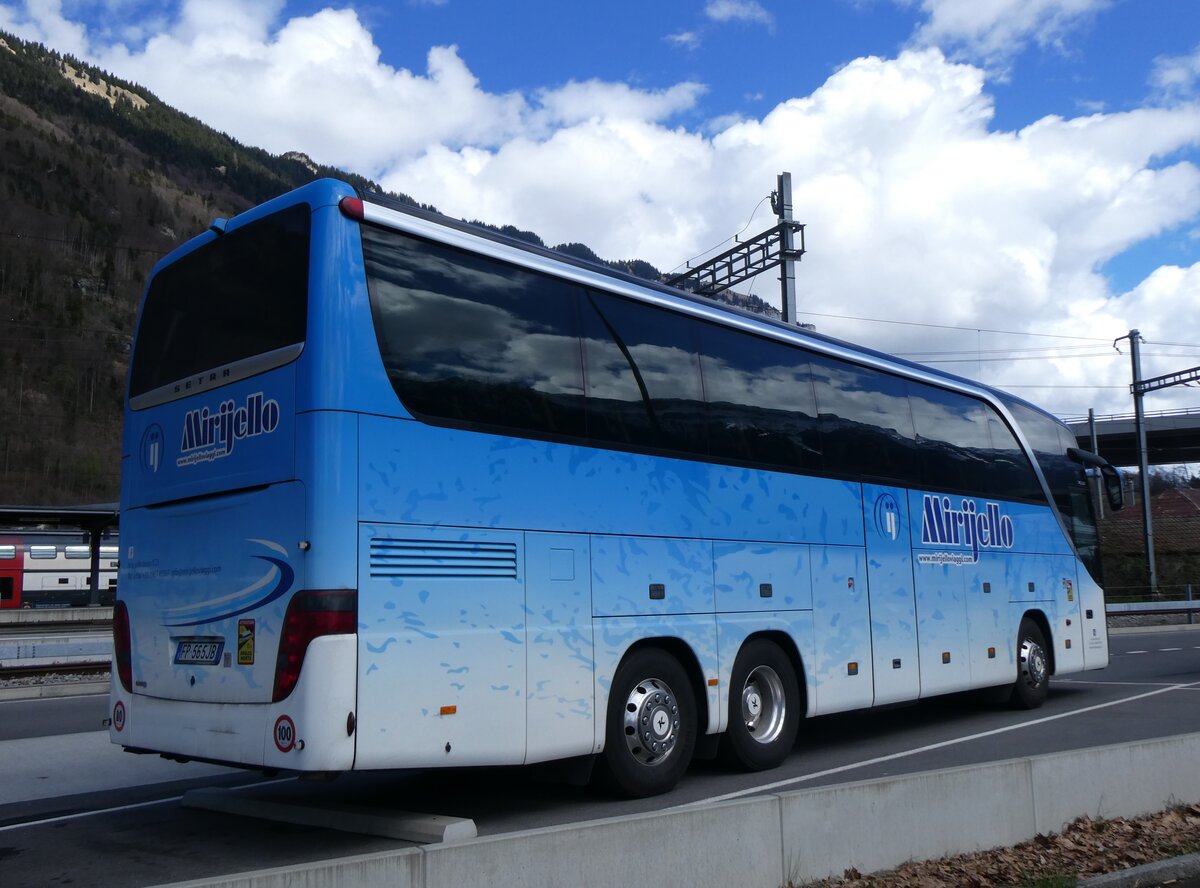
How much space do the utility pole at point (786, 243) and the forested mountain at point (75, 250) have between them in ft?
122

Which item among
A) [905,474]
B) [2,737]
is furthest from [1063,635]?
[2,737]

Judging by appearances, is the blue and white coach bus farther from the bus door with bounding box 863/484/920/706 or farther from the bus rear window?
the bus door with bounding box 863/484/920/706

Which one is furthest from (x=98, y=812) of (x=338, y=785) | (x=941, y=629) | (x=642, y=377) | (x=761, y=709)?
(x=941, y=629)

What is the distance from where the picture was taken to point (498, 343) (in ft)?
24.8

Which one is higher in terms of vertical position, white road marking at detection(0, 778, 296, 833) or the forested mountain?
the forested mountain

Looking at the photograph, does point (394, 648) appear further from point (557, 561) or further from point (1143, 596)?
point (1143, 596)

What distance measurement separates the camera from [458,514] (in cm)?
701

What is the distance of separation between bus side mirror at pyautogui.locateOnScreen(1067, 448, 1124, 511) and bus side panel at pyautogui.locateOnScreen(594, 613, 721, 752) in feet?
29.9

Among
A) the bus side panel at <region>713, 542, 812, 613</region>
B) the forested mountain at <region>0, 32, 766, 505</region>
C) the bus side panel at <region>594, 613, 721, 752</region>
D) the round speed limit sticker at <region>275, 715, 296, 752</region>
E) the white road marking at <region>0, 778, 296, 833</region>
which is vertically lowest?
the white road marking at <region>0, 778, 296, 833</region>

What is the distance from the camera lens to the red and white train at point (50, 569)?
164 feet

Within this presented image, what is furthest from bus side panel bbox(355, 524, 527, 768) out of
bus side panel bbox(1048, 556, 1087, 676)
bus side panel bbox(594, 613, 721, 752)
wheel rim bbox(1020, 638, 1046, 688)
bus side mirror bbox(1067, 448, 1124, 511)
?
bus side mirror bbox(1067, 448, 1124, 511)

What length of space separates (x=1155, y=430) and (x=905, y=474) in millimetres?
61096

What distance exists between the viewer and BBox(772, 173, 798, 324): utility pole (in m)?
25.5

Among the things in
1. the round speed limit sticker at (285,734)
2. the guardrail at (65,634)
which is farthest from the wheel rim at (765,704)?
the guardrail at (65,634)
